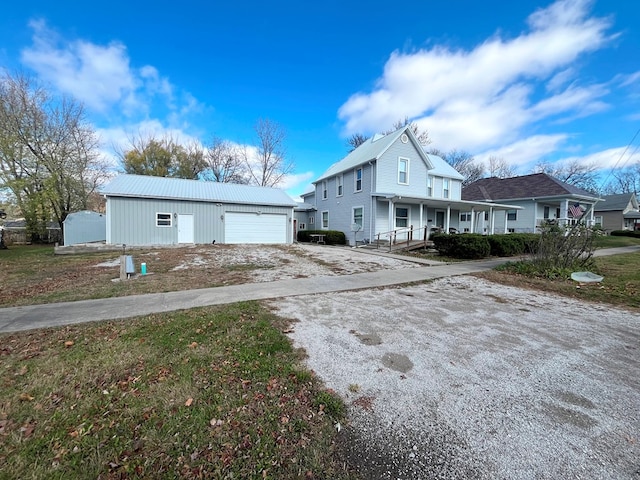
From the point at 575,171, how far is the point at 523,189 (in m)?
24.9

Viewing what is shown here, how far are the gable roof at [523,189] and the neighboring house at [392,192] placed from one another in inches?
247

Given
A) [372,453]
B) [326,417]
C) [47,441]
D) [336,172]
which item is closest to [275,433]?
[326,417]

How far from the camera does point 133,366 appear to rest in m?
3.10

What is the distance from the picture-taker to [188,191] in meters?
17.8

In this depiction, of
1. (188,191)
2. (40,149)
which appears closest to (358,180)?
(188,191)

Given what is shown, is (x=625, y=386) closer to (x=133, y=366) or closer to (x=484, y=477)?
Result: (x=484, y=477)

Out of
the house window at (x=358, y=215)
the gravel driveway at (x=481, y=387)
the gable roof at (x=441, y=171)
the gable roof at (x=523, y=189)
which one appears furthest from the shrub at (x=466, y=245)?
the gable roof at (x=523, y=189)

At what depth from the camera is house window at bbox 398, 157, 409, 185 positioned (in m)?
18.5

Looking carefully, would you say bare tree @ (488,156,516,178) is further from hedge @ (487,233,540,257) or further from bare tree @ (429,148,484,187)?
hedge @ (487,233,540,257)

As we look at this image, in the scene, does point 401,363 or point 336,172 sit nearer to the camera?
point 401,363

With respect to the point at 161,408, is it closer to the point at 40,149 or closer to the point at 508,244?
the point at 508,244

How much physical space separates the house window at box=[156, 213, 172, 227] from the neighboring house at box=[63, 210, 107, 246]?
4.54m

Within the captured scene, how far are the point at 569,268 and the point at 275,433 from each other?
34.4 feet

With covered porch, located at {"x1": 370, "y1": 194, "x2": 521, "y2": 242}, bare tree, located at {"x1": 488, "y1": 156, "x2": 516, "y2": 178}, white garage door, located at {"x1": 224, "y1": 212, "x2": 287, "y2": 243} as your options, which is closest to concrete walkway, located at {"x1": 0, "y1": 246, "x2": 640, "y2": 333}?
covered porch, located at {"x1": 370, "y1": 194, "x2": 521, "y2": 242}
